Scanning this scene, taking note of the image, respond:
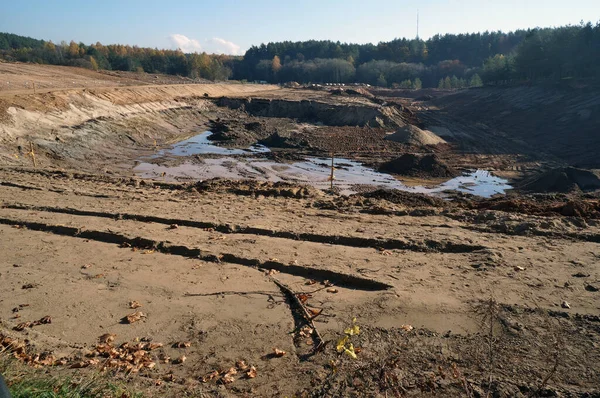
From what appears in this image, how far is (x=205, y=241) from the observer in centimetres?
871

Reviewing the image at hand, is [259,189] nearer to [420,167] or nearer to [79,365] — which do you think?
[79,365]

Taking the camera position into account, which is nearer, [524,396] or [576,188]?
[524,396]

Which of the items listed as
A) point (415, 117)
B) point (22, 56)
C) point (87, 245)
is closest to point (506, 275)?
point (87, 245)

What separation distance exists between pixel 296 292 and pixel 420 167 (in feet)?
56.1

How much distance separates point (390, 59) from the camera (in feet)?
413

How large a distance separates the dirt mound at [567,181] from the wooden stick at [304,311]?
14882 mm

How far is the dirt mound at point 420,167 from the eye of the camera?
2198 cm

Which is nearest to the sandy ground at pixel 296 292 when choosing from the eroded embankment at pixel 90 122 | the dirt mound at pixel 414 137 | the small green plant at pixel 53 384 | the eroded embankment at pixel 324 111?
the small green plant at pixel 53 384

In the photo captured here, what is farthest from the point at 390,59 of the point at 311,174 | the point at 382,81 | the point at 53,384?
the point at 53,384

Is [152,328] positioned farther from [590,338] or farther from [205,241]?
[590,338]

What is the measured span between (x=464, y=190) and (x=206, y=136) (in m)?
20.9

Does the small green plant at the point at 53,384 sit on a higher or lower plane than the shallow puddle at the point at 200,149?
lower

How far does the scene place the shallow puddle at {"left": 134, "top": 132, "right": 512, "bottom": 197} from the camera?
19958 mm

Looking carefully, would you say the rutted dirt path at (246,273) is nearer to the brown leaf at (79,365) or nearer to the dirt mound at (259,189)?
the brown leaf at (79,365)
